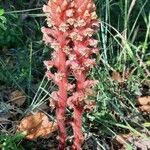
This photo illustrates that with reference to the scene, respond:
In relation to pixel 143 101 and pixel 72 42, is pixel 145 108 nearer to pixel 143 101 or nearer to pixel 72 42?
pixel 143 101

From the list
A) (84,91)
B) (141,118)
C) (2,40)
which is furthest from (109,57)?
(84,91)

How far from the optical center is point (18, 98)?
3.22 meters

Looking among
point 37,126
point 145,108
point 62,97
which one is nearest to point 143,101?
point 145,108

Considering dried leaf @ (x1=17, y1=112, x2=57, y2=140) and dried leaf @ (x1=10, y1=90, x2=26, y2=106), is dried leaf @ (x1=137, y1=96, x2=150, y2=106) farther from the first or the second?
dried leaf @ (x1=10, y1=90, x2=26, y2=106)

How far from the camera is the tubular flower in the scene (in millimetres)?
2205

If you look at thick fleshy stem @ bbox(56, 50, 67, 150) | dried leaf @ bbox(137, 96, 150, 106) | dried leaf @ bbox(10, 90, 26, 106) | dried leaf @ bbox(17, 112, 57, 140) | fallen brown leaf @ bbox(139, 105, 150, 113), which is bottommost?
fallen brown leaf @ bbox(139, 105, 150, 113)

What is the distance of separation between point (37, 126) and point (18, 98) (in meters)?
0.38

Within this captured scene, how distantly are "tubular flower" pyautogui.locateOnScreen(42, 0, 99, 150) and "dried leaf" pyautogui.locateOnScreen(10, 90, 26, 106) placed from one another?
2.47 ft

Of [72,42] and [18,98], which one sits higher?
[72,42]

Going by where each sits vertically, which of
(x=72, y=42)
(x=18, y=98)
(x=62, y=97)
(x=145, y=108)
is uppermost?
(x=72, y=42)

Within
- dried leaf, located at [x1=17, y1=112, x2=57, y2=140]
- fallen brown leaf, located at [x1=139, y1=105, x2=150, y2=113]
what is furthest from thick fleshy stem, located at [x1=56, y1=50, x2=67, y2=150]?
fallen brown leaf, located at [x1=139, y1=105, x2=150, y2=113]

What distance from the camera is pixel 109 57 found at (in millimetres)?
3604

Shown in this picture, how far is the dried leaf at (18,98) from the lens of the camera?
3205 mm

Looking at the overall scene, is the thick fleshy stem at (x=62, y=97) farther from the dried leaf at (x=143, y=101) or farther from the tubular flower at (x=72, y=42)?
the dried leaf at (x=143, y=101)
